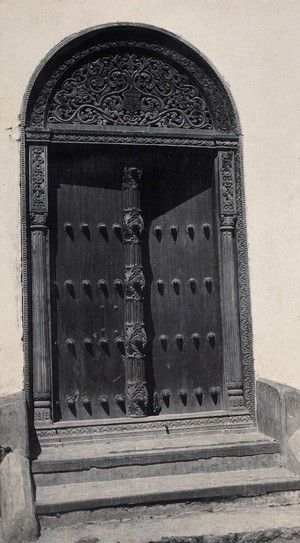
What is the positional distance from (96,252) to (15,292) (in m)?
0.74

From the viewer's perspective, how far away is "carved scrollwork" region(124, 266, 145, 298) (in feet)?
17.6

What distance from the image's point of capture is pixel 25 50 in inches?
204

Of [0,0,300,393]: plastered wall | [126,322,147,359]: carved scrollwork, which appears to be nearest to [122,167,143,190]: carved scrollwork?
[0,0,300,393]: plastered wall

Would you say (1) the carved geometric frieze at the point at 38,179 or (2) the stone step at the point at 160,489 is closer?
(2) the stone step at the point at 160,489

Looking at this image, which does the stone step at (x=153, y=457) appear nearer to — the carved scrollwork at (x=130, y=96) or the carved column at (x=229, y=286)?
the carved column at (x=229, y=286)

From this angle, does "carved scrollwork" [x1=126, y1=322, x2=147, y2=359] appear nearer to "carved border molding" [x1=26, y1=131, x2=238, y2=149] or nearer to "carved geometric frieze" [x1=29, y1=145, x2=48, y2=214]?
"carved geometric frieze" [x1=29, y1=145, x2=48, y2=214]

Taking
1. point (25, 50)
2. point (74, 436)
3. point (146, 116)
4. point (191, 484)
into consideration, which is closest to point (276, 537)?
point (191, 484)

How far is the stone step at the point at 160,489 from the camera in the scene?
4375 millimetres

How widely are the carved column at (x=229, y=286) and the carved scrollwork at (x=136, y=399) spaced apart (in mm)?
664

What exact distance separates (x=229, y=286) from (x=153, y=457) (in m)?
1.44

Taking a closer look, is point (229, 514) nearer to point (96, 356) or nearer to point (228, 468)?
point (228, 468)

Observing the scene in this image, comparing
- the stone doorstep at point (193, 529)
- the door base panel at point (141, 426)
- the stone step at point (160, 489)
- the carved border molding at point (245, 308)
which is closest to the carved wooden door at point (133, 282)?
the door base panel at point (141, 426)

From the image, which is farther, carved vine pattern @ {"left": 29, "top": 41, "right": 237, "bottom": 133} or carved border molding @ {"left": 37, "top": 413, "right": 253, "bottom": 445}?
carved vine pattern @ {"left": 29, "top": 41, "right": 237, "bottom": 133}

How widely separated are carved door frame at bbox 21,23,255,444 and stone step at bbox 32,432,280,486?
0.17m
